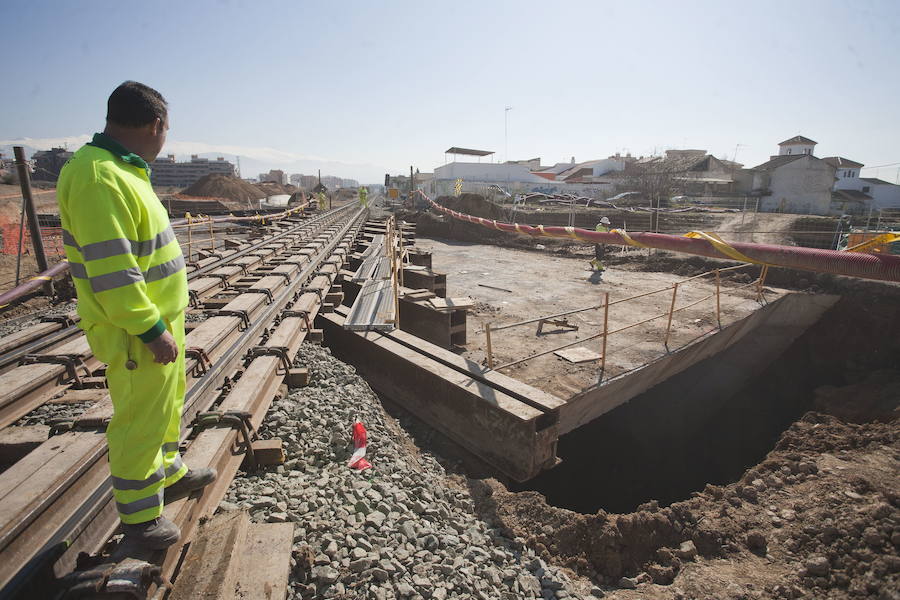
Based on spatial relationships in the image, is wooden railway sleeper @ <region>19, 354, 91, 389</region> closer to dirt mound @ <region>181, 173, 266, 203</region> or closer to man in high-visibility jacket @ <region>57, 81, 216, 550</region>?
man in high-visibility jacket @ <region>57, 81, 216, 550</region>

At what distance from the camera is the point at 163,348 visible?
184 centimetres

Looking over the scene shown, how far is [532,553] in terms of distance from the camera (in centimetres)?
337

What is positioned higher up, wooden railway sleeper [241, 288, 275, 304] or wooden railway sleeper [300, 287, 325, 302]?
wooden railway sleeper [241, 288, 275, 304]

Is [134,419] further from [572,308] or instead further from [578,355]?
[572,308]

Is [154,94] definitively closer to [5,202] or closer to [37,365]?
[37,365]

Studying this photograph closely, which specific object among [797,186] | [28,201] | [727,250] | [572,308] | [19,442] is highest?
[797,186]

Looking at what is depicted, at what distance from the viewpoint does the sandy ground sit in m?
6.14

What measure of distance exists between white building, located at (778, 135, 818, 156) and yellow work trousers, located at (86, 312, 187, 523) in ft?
242

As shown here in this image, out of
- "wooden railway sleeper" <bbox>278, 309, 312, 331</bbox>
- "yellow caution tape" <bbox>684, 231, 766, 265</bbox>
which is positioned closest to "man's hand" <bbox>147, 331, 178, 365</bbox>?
"wooden railway sleeper" <bbox>278, 309, 312, 331</bbox>

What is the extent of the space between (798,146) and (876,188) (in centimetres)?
1649

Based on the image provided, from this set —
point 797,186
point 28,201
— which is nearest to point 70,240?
point 28,201

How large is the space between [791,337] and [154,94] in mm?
12134

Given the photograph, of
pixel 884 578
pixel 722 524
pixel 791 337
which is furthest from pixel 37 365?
pixel 791 337

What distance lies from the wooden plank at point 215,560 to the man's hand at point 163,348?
3.35 ft
